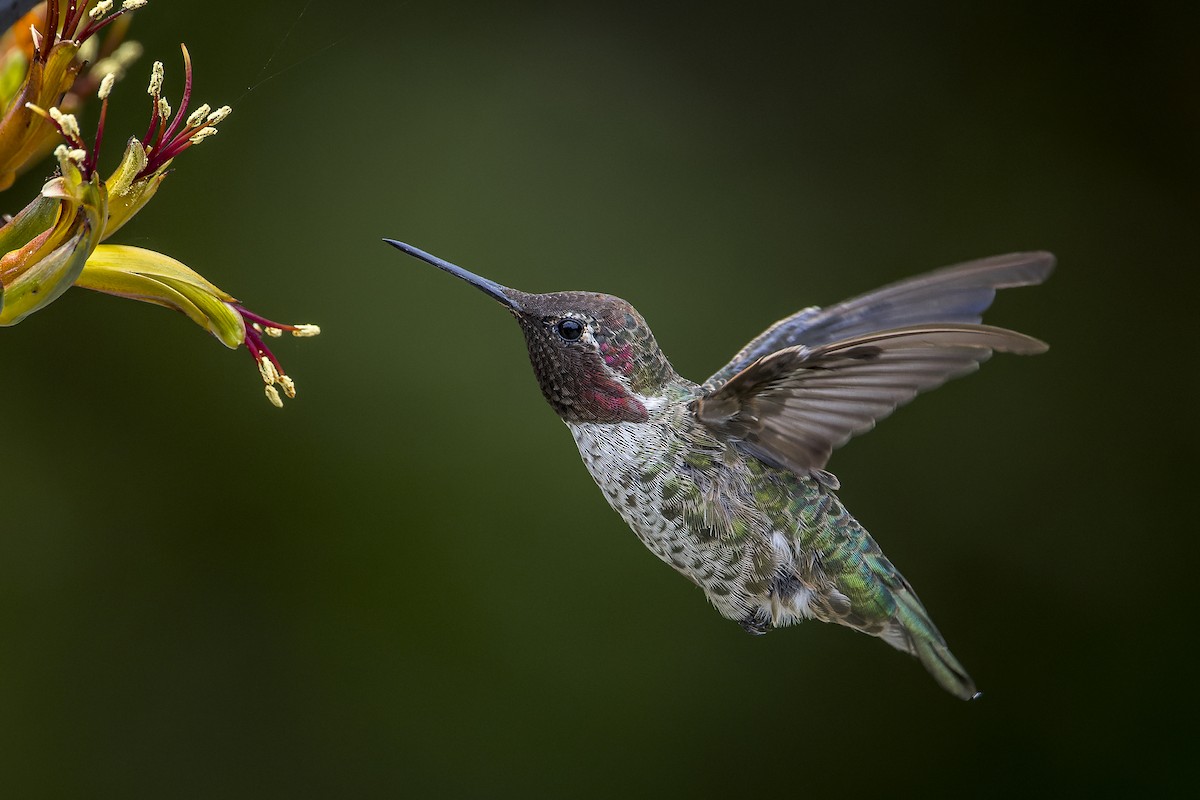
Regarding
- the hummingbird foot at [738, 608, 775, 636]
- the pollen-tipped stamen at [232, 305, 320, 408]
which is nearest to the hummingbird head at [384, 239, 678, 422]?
the pollen-tipped stamen at [232, 305, 320, 408]

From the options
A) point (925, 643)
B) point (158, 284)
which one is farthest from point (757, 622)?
point (158, 284)

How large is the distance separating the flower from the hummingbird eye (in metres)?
0.35

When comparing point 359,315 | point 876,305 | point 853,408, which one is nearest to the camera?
point 853,408

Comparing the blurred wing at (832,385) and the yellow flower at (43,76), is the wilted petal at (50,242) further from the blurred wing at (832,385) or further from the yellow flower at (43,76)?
the blurred wing at (832,385)

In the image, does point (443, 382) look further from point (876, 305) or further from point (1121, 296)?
point (1121, 296)

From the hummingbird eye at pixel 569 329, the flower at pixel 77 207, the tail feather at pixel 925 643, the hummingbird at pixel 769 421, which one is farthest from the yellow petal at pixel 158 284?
the tail feather at pixel 925 643

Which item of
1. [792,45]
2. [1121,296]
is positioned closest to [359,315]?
[792,45]

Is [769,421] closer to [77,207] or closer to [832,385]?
[832,385]

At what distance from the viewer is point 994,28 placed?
10.5ft

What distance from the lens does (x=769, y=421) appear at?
5.26 feet

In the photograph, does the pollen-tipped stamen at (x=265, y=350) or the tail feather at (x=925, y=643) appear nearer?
the pollen-tipped stamen at (x=265, y=350)

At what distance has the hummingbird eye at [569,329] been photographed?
1.50 meters

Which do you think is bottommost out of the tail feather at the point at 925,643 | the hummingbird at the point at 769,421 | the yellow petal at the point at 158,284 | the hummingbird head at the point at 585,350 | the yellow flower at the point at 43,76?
the tail feather at the point at 925,643

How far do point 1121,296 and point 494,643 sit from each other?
1883mm
